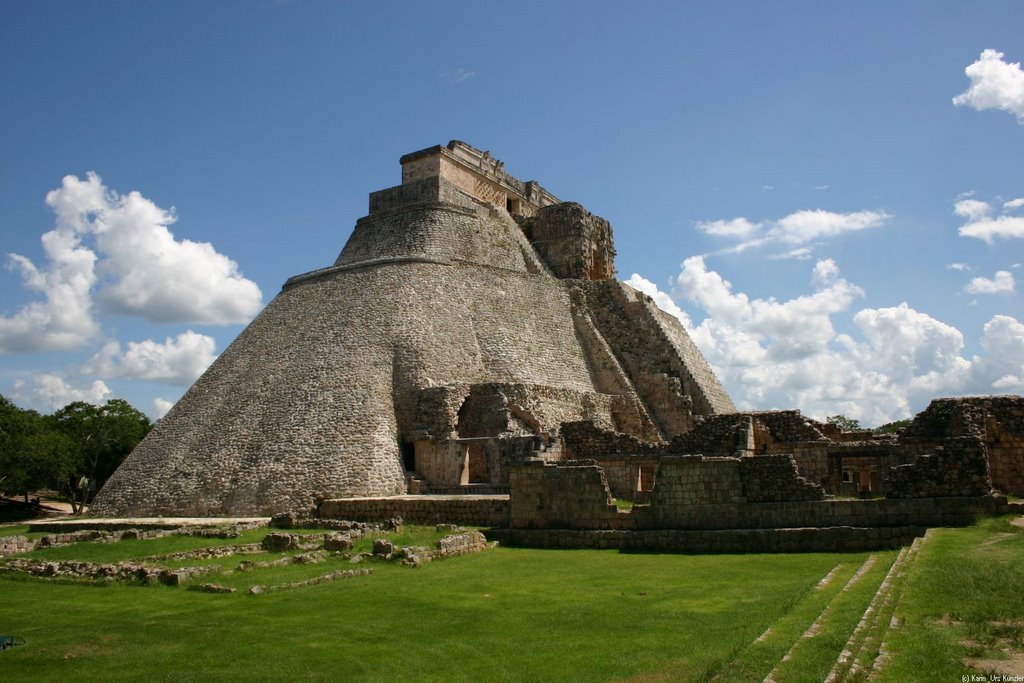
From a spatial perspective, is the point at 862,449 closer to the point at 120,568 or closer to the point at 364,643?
the point at 364,643

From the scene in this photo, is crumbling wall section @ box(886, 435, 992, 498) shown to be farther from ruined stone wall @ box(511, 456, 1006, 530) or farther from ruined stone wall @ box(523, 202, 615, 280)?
ruined stone wall @ box(523, 202, 615, 280)

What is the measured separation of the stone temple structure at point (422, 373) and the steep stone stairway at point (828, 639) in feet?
30.9

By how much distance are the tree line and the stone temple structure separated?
9876 mm

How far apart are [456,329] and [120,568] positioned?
53.9 ft

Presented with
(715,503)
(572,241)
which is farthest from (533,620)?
(572,241)

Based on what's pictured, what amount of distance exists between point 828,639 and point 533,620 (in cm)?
332

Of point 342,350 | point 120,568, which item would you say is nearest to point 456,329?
point 342,350

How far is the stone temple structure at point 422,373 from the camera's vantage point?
2262cm

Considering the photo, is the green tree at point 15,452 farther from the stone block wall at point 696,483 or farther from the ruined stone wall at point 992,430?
the ruined stone wall at point 992,430

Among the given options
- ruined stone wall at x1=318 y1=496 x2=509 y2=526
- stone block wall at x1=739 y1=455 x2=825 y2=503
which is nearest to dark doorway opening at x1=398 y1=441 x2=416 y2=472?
ruined stone wall at x1=318 y1=496 x2=509 y2=526

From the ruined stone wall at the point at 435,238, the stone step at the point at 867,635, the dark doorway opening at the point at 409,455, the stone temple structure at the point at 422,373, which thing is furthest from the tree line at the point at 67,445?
the stone step at the point at 867,635

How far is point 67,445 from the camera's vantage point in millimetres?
35344

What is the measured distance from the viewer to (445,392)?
24.3 m

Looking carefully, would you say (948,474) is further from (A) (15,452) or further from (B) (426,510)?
(A) (15,452)
